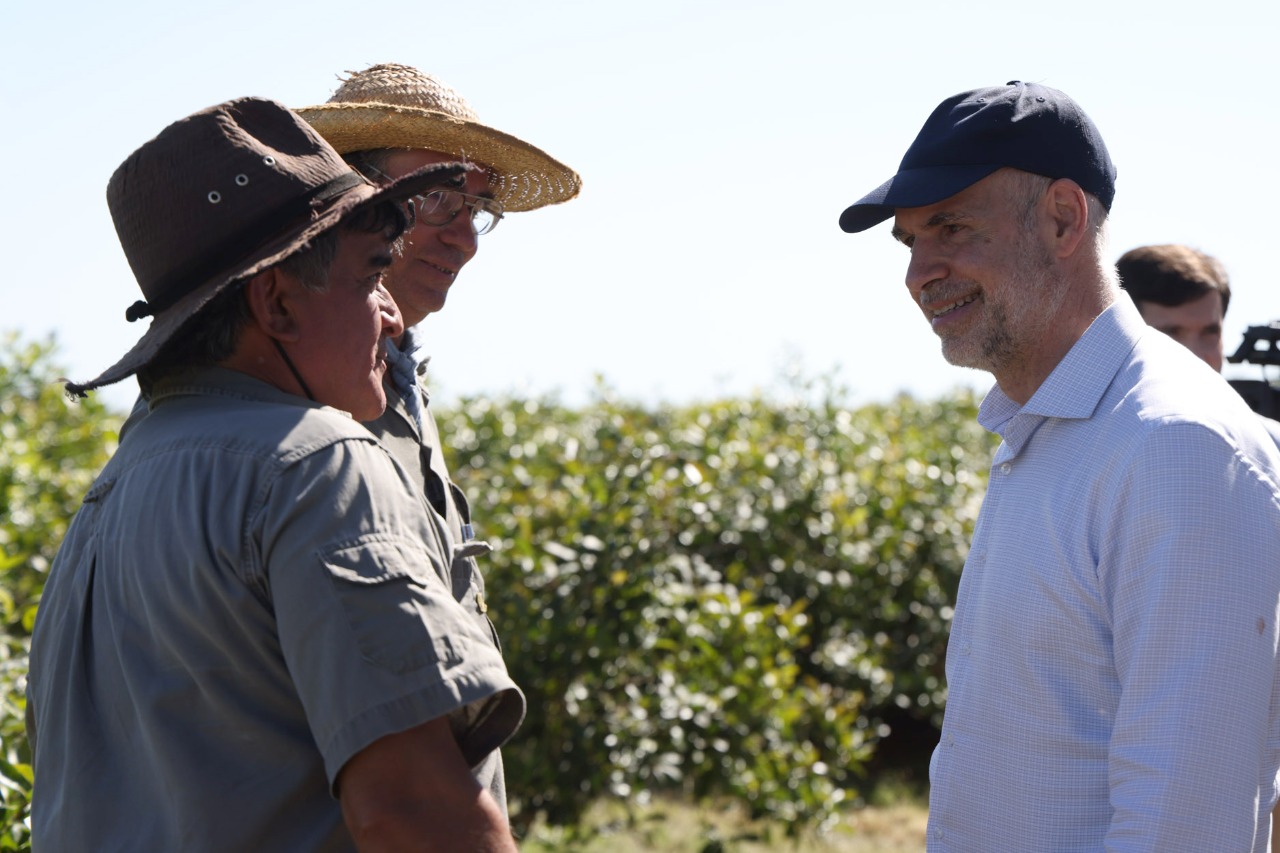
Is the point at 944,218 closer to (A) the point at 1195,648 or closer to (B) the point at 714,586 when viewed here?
(A) the point at 1195,648

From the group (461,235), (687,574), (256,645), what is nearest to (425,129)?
(461,235)

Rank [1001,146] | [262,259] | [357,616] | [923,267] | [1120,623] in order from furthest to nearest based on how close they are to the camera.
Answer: [923,267]
[1001,146]
[1120,623]
[262,259]
[357,616]

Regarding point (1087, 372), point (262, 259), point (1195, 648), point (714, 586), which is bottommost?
point (714, 586)

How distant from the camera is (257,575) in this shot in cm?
151

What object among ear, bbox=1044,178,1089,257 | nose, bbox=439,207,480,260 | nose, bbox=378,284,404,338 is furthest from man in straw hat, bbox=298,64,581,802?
ear, bbox=1044,178,1089,257

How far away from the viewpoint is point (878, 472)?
22.4ft

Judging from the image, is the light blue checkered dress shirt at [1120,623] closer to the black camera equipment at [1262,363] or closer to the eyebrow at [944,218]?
the eyebrow at [944,218]

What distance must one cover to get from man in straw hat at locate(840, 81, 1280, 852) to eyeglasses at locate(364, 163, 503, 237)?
1066 millimetres

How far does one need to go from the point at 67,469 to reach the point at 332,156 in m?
4.68

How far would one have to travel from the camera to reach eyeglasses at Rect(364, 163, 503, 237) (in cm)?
301

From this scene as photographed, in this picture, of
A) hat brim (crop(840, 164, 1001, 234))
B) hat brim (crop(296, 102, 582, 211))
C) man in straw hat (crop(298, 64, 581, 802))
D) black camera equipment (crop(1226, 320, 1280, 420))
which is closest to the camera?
hat brim (crop(840, 164, 1001, 234))

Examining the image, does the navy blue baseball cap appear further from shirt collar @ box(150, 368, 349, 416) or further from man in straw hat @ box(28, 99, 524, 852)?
shirt collar @ box(150, 368, 349, 416)

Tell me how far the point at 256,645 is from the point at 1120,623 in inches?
47.9

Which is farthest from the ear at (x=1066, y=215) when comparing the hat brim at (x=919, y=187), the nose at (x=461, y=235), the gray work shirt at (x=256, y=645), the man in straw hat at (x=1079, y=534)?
the nose at (x=461, y=235)
